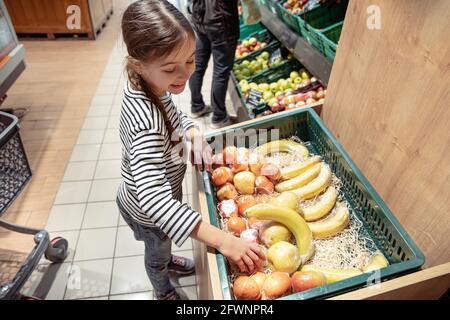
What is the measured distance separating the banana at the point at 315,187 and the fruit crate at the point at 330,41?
101 centimetres

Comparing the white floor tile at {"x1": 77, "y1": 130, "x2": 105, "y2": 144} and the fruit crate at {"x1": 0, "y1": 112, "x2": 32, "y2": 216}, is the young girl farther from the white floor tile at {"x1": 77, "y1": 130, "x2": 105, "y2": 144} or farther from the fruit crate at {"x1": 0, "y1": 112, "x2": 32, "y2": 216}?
the white floor tile at {"x1": 77, "y1": 130, "x2": 105, "y2": 144}

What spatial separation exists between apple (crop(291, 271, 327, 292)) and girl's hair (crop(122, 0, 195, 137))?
78 centimetres

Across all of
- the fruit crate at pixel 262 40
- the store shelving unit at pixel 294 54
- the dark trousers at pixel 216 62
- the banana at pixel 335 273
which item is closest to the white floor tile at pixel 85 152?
the dark trousers at pixel 216 62

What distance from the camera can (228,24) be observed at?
109 inches

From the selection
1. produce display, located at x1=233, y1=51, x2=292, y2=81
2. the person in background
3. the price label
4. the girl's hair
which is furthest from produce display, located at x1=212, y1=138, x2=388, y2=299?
produce display, located at x1=233, y1=51, x2=292, y2=81

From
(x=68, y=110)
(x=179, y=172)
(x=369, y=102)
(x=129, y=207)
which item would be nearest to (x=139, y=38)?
(x=179, y=172)

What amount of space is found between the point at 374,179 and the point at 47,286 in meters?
1.87

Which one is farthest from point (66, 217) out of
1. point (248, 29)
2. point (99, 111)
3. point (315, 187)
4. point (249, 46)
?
point (248, 29)

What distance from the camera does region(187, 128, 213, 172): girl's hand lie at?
1.42 m

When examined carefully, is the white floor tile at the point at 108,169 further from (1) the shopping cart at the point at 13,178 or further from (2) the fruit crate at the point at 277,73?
(2) the fruit crate at the point at 277,73

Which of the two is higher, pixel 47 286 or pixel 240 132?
pixel 240 132

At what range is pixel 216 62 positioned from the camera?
3.05 meters

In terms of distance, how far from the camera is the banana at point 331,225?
1.23 metres
